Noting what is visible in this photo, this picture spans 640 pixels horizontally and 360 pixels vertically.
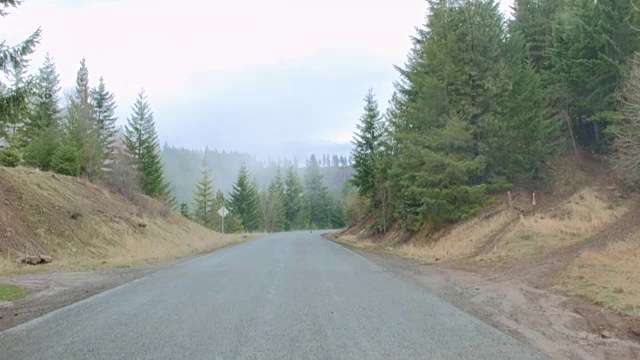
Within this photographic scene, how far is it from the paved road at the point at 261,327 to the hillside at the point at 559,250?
1.24 meters

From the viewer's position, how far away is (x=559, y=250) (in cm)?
1416

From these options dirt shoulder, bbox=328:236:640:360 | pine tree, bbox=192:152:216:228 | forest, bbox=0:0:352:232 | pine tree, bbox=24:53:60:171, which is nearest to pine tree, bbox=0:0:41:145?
forest, bbox=0:0:352:232

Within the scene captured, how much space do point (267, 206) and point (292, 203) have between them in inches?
338

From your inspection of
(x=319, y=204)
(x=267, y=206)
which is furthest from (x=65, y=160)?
(x=319, y=204)

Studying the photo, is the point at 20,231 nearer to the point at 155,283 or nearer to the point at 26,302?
the point at 155,283

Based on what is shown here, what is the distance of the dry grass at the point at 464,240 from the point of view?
744 inches

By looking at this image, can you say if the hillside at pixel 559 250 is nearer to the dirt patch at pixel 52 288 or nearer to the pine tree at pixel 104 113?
the dirt patch at pixel 52 288

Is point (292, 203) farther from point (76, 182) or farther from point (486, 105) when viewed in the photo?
point (486, 105)

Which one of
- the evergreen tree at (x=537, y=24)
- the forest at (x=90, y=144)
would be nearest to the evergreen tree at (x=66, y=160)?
the forest at (x=90, y=144)

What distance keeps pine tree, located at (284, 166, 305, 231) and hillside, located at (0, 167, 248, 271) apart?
72.8 meters

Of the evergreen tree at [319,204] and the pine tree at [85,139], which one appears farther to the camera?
the evergreen tree at [319,204]

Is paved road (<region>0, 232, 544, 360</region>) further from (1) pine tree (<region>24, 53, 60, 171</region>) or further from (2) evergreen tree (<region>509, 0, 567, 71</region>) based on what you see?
(2) evergreen tree (<region>509, 0, 567, 71</region>)

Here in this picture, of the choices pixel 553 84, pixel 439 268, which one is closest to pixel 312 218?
pixel 553 84

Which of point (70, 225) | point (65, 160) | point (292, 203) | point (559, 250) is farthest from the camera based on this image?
point (292, 203)
